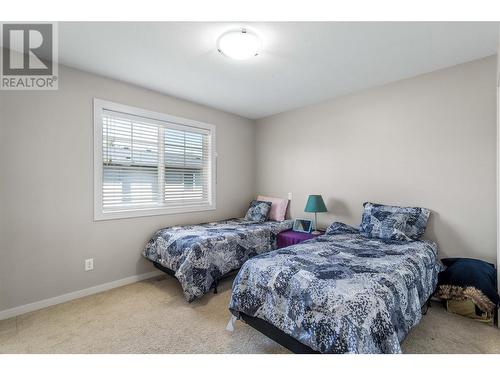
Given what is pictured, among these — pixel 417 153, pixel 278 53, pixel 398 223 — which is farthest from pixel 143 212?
pixel 417 153

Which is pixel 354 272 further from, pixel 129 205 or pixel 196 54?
pixel 129 205

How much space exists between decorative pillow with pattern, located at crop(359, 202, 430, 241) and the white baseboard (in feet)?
9.07

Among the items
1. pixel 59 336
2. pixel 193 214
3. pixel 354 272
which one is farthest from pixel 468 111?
pixel 59 336

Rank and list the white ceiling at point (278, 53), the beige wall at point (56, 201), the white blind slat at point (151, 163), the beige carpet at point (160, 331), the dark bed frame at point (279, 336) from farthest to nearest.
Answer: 1. the white blind slat at point (151, 163)
2. the beige wall at point (56, 201)
3. the white ceiling at point (278, 53)
4. the beige carpet at point (160, 331)
5. the dark bed frame at point (279, 336)

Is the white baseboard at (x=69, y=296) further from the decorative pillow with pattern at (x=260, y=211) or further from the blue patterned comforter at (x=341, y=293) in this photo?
the blue patterned comforter at (x=341, y=293)

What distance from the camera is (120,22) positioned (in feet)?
5.77

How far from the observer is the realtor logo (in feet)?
6.27

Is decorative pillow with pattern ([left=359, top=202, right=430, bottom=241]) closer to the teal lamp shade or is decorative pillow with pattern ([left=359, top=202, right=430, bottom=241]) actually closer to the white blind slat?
the teal lamp shade

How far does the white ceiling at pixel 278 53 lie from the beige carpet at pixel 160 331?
2390mm

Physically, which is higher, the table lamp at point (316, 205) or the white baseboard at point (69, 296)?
the table lamp at point (316, 205)

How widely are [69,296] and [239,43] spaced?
9.72 ft

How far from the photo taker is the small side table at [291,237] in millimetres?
3104

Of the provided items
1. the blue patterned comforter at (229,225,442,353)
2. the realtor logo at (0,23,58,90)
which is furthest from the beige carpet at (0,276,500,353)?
the realtor logo at (0,23,58,90)

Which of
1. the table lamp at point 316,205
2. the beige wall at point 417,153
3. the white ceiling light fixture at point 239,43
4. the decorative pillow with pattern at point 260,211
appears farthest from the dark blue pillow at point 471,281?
the white ceiling light fixture at point 239,43
